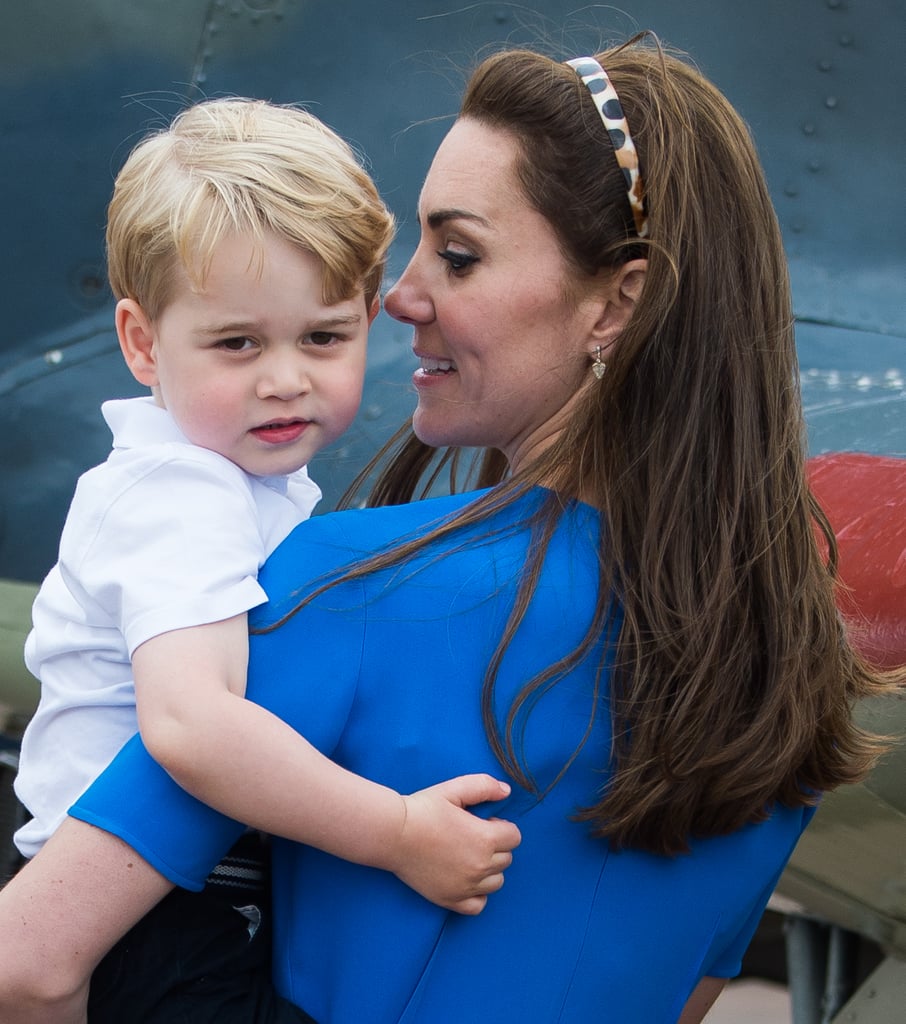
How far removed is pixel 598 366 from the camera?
1692 mm

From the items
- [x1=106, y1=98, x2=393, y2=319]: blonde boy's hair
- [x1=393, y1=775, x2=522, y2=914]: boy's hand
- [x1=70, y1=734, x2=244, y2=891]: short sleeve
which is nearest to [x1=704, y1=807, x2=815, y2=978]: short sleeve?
[x1=393, y1=775, x2=522, y2=914]: boy's hand

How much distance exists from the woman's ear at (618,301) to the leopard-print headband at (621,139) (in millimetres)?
50

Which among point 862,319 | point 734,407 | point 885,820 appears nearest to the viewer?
point 734,407

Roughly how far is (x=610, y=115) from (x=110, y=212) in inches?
25.8

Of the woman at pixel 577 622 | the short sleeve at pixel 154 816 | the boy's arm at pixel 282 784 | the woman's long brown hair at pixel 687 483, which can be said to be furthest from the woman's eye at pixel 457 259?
the short sleeve at pixel 154 816

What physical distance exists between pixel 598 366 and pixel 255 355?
0.44m

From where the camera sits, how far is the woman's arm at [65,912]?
4.32 ft

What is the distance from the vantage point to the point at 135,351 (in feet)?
Answer: 5.59

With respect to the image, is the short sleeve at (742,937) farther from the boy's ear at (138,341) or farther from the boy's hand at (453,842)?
the boy's ear at (138,341)

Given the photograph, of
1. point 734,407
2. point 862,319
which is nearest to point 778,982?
point 862,319

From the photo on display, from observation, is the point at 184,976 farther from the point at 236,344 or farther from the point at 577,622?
the point at 236,344

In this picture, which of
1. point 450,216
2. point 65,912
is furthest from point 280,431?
point 65,912

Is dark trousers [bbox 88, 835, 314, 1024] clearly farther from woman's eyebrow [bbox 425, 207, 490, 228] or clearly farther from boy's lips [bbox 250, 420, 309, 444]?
woman's eyebrow [bbox 425, 207, 490, 228]

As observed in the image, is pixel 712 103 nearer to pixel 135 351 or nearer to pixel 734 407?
pixel 734 407
